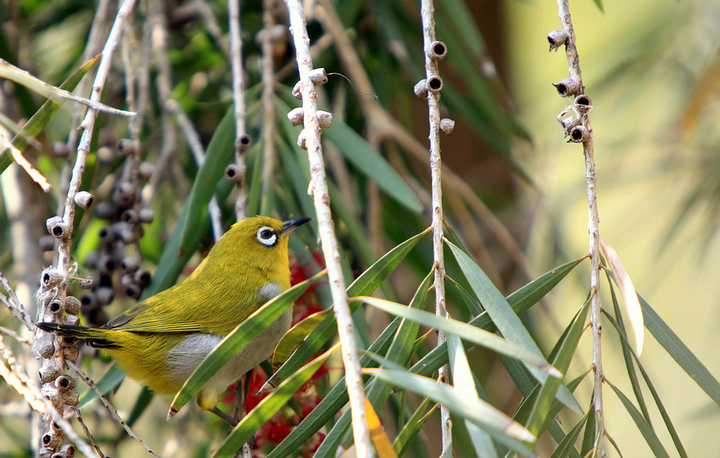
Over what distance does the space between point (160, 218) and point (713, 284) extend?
4.20 meters

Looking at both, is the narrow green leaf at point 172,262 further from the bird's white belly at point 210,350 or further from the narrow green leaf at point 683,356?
the narrow green leaf at point 683,356

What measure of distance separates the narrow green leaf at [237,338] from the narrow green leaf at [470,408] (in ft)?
0.66

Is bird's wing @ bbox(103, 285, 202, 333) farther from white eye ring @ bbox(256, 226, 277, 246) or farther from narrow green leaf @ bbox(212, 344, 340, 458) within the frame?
narrow green leaf @ bbox(212, 344, 340, 458)

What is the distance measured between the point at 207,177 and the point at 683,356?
1226 millimetres

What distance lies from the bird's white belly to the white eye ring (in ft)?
1.04

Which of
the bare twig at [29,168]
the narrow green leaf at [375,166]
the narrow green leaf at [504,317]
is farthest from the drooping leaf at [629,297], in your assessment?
the bare twig at [29,168]

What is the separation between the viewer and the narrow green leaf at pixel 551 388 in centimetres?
78

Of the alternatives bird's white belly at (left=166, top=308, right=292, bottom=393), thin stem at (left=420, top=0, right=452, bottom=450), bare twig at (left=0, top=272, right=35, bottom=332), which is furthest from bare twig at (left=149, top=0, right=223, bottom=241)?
thin stem at (left=420, top=0, right=452, bottom=450)

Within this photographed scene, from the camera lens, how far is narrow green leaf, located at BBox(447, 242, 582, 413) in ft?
2.74

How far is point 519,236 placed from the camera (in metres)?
3.42

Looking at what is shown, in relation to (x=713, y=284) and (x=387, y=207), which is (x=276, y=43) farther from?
(x=713, y=284)

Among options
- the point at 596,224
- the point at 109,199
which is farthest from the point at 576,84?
the point at 109,199

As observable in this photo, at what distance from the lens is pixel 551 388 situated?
2.57 ft

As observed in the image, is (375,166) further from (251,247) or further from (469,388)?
(469,388)
